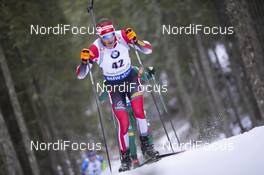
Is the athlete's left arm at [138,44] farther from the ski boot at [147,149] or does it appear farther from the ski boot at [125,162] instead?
the ski boot at [125,162]

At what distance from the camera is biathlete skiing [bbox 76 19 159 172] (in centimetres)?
1066

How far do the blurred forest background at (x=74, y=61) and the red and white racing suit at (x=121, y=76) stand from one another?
133 inches

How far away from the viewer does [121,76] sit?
35.4ft

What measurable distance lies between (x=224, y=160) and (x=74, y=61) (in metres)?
21.9

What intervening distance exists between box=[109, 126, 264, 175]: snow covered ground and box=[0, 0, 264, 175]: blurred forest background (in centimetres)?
504

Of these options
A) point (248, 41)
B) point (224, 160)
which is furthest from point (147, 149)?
point (248, 41)

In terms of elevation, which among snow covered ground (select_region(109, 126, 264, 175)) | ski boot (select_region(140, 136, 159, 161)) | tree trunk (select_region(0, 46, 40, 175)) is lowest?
snow covered ground (select_region(109, 126, 264, 175))

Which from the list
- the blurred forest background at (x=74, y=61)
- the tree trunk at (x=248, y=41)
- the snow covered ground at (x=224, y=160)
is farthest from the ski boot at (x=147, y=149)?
the tree trunk at (x=248, y=41)

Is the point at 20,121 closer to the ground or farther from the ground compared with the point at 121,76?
closer to the ground

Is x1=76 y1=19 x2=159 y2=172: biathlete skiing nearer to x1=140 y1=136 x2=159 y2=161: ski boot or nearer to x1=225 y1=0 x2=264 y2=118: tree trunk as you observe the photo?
x1=140 y1=136 x2=159 y2=161: ski boot

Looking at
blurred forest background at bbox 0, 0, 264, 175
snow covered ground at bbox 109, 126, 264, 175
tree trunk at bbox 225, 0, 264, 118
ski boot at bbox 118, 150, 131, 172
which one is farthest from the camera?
blurred forest background at bbox 0, 0, 264, 175

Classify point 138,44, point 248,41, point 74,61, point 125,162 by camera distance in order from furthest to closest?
point 74,61
point 248,41
point 138,44
point 125,162

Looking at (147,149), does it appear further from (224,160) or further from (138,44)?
(224,160)

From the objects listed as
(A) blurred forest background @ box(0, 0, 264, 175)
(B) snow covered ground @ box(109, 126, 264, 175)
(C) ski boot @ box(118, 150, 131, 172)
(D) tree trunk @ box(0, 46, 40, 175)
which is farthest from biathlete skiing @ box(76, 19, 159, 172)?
(D) tree trunk @ box(0, 46, 40, 175)
